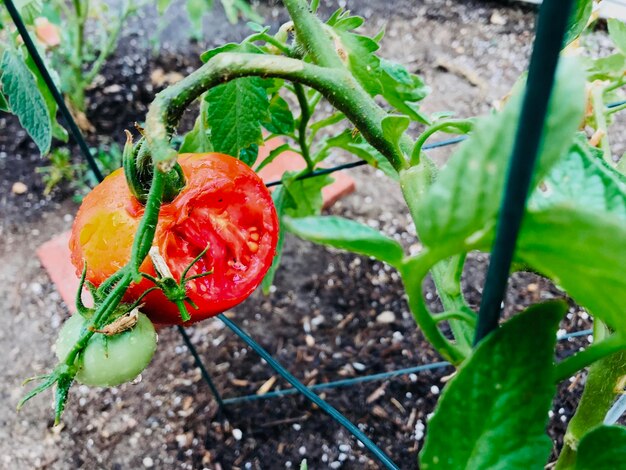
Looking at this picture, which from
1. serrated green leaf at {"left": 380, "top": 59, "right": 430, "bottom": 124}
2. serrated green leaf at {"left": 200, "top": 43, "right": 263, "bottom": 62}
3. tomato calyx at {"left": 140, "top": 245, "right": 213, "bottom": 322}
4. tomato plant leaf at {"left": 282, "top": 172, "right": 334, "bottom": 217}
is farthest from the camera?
tomato plant leaf at {"left": 282, "top": 172, "right": 334, "bottom": 217}

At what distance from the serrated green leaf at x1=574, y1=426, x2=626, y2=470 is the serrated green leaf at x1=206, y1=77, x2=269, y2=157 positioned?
38 cm

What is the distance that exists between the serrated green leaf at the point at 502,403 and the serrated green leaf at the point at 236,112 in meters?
0.34

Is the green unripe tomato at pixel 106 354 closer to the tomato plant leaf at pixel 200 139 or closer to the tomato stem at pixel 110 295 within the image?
the tomato stem at pixel 110 295

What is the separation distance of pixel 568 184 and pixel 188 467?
91cm

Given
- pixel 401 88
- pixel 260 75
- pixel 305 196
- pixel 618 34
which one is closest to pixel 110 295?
pixel 260 75

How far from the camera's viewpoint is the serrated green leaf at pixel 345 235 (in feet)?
0.87

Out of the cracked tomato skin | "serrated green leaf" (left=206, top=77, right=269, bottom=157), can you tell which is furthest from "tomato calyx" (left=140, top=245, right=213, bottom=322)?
"serrated green leaf" (left=206, top=77, right=269, bottom=157)

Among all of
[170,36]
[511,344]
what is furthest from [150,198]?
[170,36]

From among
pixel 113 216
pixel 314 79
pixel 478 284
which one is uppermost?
pixel 314 79

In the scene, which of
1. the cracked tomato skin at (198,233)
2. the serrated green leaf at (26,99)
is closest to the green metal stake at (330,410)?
the cracked tomato skin at (198,233)

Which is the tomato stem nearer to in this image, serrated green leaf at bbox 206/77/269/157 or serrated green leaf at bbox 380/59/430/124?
serrated green leaf at bbox 206/77/269/157

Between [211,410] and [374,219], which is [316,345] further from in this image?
[374,219]

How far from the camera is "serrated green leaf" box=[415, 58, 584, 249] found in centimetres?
21

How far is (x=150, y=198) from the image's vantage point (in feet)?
1.30
